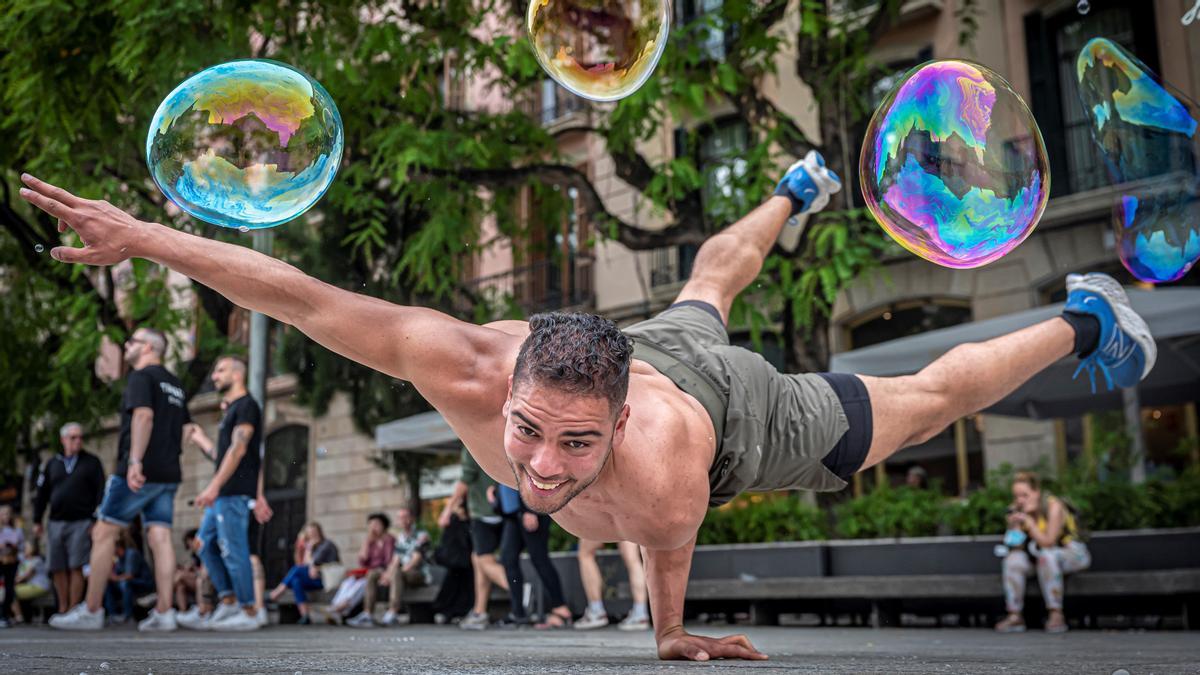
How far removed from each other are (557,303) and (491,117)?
9112mm

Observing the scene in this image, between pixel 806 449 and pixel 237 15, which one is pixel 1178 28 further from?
pixel 806 449

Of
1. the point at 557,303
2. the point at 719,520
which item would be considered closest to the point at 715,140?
the point at 557,303

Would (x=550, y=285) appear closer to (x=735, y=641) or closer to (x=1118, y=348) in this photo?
(x=1118, y=348)

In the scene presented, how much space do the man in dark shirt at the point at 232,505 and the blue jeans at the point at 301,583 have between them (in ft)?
15.3

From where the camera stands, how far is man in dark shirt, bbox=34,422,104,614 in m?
9.71

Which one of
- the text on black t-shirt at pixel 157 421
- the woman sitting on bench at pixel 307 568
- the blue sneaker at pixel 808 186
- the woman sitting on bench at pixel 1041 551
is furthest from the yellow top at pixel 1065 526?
the woman sitting on bench at pixel 307 568

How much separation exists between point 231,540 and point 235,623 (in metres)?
0.67

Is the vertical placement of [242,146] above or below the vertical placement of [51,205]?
above

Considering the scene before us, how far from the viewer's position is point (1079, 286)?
4707 millimetres

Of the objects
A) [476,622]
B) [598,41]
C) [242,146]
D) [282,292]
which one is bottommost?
[476,622]

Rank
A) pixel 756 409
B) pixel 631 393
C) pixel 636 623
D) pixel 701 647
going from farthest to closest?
pixel 636 623 → pixel 756 409 → pixel 701 647 → pixel 631 393

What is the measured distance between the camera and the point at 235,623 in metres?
8.18

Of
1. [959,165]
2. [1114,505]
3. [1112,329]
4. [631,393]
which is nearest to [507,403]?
[631,393]

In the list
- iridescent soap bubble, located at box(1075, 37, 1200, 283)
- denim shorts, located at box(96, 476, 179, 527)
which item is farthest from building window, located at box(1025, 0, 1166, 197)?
denim shorts, located at box(96, 476, 179, 527)
